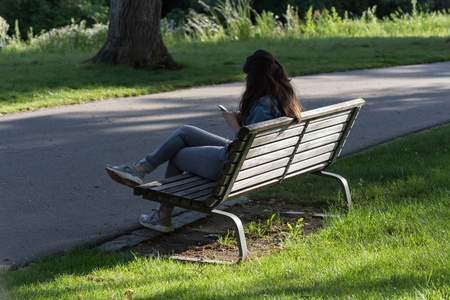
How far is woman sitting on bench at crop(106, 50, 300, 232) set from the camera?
4355 mm

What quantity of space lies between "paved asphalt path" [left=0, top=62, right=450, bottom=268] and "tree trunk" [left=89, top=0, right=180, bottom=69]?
214cm

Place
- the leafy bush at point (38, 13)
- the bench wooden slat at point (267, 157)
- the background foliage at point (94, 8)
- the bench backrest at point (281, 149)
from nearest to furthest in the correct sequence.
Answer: the bench backrest at point (281, 149)
the bench wooden slat at point (267, 157)
the leafy bush at point (38, 13)
the background foliage at point (94, 8)

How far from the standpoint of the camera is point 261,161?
4246mm

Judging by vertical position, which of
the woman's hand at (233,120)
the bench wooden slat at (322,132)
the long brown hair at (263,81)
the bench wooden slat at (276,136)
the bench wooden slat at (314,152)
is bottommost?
the bench wooden slat at (314,152)

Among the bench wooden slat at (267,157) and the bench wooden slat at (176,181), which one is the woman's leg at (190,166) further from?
the bench wooden slat at (267,157)

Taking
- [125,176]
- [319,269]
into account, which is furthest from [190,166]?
[319,269]

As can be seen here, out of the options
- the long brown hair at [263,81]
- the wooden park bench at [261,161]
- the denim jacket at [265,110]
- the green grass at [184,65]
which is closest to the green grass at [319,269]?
the wooden park bench at [261,161]

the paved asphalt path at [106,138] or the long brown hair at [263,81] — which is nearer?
the long brown hair at [263,81]

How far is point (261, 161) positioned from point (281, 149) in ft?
0.70

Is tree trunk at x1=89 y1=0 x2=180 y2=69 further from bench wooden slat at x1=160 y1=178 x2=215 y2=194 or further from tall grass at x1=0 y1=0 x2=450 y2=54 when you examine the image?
bench wooden slat at x1=160 y1=178 x2=215 y2=194

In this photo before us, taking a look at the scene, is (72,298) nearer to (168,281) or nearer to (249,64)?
(168,281)

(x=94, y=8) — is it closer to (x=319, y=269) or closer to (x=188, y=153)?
(x=188, y=153)

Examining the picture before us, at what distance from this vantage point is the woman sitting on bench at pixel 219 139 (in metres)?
4.36

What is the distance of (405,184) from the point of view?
550 centimetres
